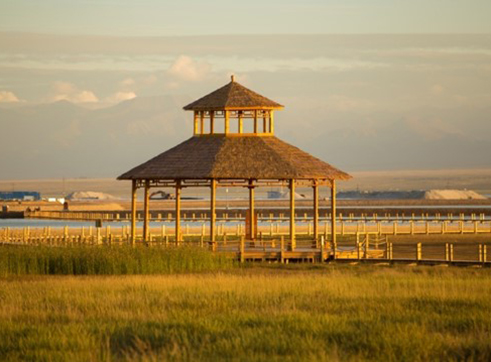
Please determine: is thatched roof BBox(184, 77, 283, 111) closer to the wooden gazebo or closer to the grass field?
the wooden gazebo

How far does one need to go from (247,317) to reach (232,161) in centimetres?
2212

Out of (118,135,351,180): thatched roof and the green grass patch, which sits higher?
(118,135,351,180): thatched roof

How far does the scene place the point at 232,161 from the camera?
155ft

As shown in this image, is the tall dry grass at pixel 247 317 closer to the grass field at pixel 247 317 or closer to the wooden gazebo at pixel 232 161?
the grass field at pixel 247 317

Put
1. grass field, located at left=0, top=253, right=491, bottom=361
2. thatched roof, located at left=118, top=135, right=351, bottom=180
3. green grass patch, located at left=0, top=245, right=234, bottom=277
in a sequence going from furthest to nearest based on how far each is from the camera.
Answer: thatched roof, located at left=118, top=135, right=351, bottom=180
green grass patch, located at left=0, top=245, right=234, bottom=277
grass field, located at left=0, top=253, right=491, bottom=361

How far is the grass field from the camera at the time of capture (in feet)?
70.2

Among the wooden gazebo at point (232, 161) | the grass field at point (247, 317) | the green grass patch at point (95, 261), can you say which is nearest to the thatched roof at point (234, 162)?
the wooden gazebo at point (232, 161)

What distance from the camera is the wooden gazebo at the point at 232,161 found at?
46625 mm

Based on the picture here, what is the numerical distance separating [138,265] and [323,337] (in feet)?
57.7

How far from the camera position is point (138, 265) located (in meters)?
39.8

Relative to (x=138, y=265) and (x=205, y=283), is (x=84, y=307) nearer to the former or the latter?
(x=205, y=283)

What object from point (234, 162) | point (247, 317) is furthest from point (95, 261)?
point (247, 317)

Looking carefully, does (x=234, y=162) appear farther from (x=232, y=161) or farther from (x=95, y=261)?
(x=95, y=261)

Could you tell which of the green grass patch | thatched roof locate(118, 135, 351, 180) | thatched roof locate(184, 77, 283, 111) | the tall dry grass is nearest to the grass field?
the tall dry grass
